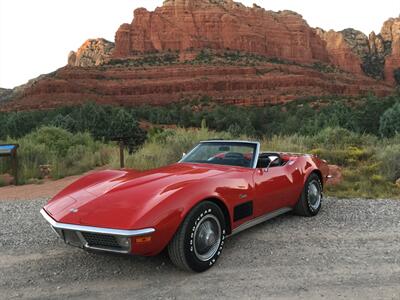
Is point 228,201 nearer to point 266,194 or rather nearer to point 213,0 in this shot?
point 266,194

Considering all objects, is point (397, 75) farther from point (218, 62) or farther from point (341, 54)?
point (218, 62)

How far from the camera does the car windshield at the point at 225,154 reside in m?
4.73

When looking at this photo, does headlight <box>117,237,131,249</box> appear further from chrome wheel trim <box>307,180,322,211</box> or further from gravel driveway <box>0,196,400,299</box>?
chrome wheel trim <box>307,180,322,211</box>

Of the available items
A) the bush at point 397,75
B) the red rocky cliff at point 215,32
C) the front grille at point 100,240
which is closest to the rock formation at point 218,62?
the red rocky cliff at point 215,32

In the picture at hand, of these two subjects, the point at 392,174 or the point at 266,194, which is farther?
the point at 392,174

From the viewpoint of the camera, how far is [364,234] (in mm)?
4699

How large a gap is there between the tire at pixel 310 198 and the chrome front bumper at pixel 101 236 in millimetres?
2953

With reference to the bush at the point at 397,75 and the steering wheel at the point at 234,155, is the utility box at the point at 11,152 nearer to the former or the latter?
the steering wheel at the point at 234,155

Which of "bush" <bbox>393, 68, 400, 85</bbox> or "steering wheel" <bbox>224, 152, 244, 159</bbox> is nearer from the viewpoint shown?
"steering wheel" <bbox>224, 152, 244, 159</bbox>

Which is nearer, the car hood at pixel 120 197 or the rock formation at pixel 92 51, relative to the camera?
the car hood at pixel 120 197

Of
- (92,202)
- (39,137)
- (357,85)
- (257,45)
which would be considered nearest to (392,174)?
(92,202)

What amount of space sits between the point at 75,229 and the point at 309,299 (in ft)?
6.81

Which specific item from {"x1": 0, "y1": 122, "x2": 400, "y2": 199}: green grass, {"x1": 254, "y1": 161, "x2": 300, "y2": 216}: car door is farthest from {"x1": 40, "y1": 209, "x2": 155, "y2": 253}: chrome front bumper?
{"x1": 0, "y1": 122, "x2": 400, "y2": 199}: green grass

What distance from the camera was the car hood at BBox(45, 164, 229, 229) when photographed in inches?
128
